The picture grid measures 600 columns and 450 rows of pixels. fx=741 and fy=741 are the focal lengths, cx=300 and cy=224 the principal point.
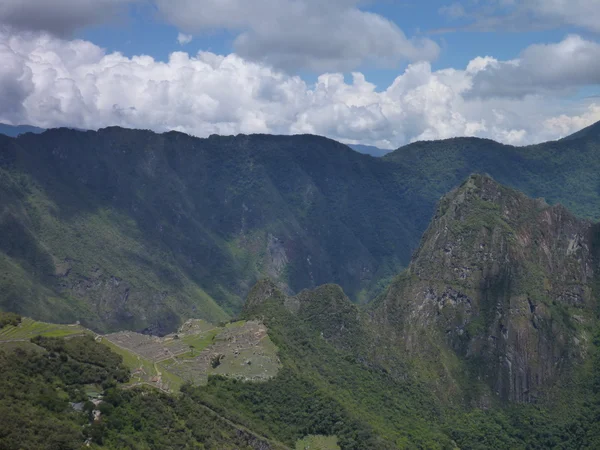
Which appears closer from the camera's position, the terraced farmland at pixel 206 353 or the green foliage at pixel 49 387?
the green foliage at pixel 49 387

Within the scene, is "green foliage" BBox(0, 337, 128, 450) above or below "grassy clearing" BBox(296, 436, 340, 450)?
above

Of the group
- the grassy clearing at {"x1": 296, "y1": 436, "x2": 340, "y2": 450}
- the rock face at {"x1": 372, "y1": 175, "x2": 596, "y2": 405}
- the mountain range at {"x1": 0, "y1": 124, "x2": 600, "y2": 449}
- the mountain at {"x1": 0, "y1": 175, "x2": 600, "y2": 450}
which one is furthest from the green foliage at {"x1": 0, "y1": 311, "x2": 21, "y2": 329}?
the rock face at {"x1": 372, "y1": 175, "x2": 596, "y2": 405}

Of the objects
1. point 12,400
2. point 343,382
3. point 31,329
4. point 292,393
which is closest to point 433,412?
point 343,382

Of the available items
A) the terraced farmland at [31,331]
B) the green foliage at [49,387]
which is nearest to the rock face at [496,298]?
the terraced farmland at [31,331]

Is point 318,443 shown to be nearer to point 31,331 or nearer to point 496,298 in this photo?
point 31,331

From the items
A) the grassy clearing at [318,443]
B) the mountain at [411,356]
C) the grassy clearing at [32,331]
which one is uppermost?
the grassy clearing at [32,331]

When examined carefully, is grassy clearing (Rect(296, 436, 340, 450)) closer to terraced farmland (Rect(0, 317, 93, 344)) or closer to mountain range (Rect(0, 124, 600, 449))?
mountain range (Rect(0, 124, 600, 449))

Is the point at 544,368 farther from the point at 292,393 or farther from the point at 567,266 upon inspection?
the point at 292,393

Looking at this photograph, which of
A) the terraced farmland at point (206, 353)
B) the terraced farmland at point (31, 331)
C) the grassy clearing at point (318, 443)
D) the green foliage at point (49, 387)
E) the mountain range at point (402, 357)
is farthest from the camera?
the terraced farmland at point (206, 353)

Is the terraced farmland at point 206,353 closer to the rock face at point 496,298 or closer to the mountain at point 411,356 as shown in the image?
the mountain at point 411,356

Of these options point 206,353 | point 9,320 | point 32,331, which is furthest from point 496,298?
point 9,320
